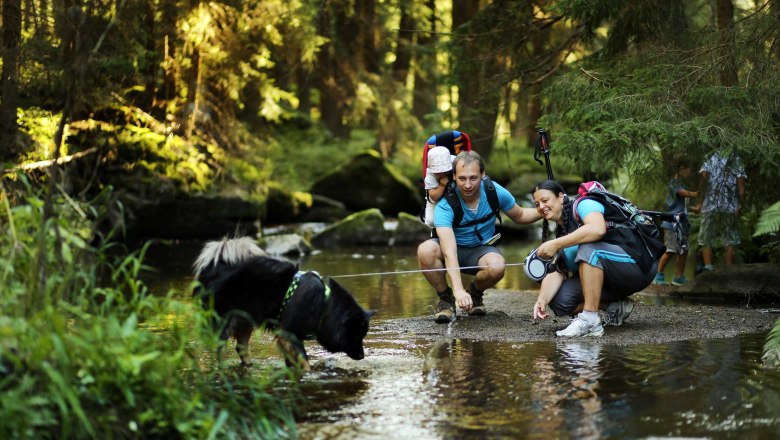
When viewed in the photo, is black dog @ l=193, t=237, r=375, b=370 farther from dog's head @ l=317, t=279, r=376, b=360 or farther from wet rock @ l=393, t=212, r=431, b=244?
wet rock @ l=393, t=212, r=431, b=244

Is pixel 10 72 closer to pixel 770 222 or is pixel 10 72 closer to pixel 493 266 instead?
pixel 493 266

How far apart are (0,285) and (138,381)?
75 cm

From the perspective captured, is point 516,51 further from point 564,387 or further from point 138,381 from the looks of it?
point 138,381

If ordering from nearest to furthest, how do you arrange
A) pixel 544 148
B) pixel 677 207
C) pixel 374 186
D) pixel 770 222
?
pixel 770 222
pixel 544 148
pixel 677 207
pixel 374 186

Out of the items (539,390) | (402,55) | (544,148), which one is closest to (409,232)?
(402,55)

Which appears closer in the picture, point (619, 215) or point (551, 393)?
point (551, 393)

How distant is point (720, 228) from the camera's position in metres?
8.33

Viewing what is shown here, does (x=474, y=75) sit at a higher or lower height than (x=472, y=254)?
higher

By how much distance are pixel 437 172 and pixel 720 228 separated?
3.03m

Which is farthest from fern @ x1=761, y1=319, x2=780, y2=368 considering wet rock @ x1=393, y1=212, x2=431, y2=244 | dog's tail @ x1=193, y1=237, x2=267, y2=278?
wet rock @ x1=393, y1=212, x2=431, y2=244

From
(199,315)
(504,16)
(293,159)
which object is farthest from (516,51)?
(293,159)

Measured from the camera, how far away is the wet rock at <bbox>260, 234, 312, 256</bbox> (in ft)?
49.6

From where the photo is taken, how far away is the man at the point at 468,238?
715cm

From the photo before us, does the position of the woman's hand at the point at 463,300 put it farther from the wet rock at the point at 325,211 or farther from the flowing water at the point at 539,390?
the wet rock at the point at 325,211
